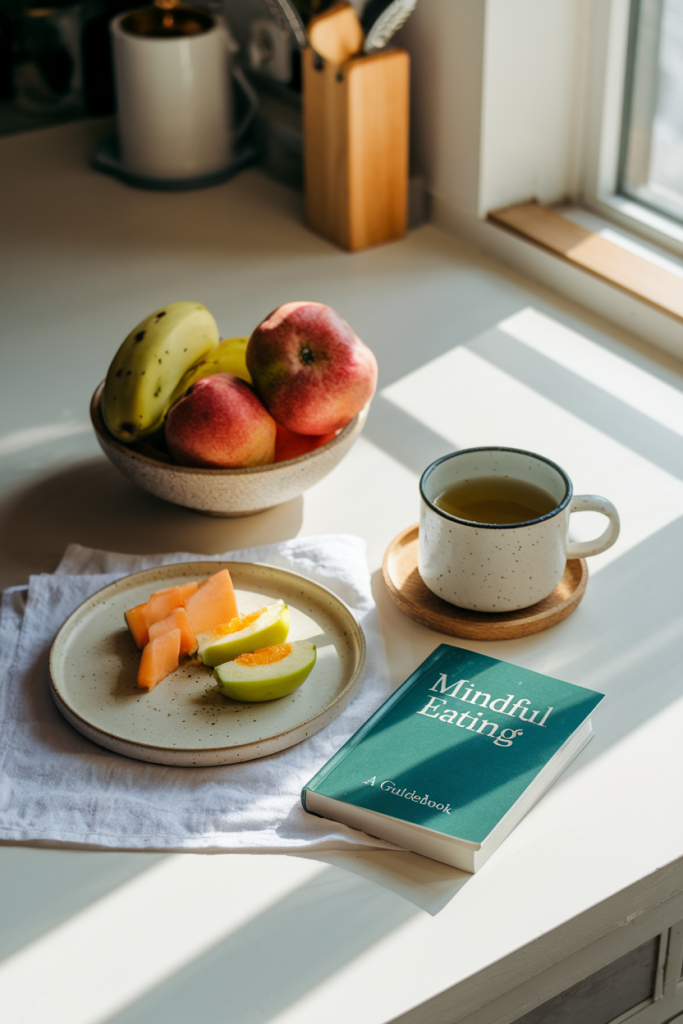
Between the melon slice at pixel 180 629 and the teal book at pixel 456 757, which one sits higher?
the melon slice at pixel 180 629

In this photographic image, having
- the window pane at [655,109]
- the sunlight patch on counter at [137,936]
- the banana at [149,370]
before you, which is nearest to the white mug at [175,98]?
the window pane at [655,109]

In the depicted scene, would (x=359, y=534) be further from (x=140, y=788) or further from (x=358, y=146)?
(x=358, y=146)

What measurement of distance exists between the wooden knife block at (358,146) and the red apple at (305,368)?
0.63m

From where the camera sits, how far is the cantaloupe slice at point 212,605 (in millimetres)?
807

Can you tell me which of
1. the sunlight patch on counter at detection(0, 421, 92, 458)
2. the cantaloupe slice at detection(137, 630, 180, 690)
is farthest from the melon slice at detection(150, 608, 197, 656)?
the sunlight patch on counter at detection(0, 421, 92, 458)

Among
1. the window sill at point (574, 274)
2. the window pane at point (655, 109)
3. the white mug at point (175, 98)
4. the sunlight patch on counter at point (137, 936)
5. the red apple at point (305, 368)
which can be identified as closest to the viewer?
the sunlight patch on counter at point (137, 936)

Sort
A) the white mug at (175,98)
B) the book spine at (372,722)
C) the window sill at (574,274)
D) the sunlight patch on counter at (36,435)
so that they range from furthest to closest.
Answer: the white mug at (175,98)
the window sill at (574,274)
the sunlight patch on counter at (36,435)
the book spine at (372,722)

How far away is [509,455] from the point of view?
0.86m

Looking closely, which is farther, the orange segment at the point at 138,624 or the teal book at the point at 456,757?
the orange segment at the point at 138,624

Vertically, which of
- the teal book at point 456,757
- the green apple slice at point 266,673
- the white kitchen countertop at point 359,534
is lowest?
the white kitchen countertop at point 359,534

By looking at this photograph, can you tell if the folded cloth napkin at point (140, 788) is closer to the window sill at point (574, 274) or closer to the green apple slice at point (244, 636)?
the green apple slice at point (244, 636)

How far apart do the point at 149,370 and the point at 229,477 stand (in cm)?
12

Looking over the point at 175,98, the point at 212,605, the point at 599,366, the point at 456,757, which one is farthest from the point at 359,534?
the point at 175,98

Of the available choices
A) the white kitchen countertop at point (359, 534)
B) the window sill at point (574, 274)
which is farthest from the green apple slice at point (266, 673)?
the window sill at point (574, 274)
